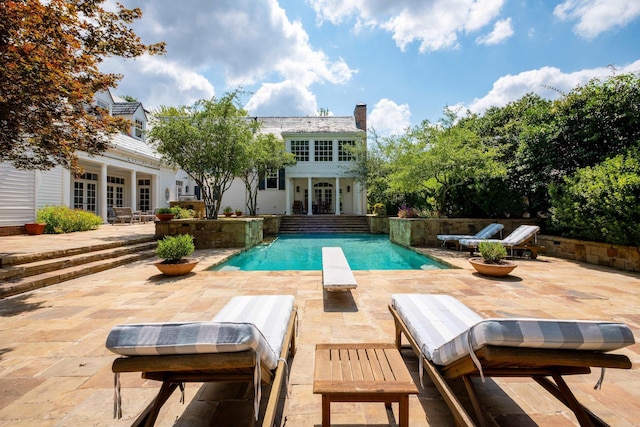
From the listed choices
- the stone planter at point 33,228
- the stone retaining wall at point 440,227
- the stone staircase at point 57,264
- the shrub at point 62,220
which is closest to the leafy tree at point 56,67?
the stone staircase at point 57,264

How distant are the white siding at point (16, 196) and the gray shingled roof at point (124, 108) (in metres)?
7.69

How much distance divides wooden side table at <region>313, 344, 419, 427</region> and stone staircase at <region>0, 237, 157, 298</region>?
5.56m

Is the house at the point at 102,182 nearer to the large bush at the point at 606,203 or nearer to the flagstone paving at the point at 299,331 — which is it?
the flagstone paving at the point at 299,331

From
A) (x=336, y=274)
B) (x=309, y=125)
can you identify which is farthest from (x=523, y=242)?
(x=309, y=125)

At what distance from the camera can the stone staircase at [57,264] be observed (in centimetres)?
480

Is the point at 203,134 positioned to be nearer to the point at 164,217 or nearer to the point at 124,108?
the point at 164,217

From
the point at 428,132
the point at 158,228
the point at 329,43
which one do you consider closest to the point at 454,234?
the point at 428,132

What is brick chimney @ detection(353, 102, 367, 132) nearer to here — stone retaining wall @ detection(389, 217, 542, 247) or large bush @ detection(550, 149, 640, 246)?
stone retaining wall @ detection(389, 217, 542, 247)

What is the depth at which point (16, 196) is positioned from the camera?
9.60 meters

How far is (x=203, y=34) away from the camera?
8.60 metres

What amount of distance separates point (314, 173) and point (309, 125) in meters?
4.40

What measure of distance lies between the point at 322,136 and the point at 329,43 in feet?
34.2

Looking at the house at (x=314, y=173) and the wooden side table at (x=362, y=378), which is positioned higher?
the house at (x=314, y=173)

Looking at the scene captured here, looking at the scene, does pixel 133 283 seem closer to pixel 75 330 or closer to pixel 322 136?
→ pixel 75 330
